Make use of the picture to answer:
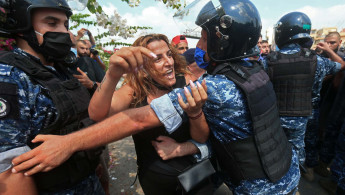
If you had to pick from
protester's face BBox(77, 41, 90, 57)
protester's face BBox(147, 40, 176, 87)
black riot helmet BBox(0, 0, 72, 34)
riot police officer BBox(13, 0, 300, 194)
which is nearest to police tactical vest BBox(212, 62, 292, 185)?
riot police officer BBox(13, 0, 300, 194)

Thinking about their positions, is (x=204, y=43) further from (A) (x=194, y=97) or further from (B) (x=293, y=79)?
(B) (x=293, y=79)

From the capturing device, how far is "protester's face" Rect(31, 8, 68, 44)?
1.45m

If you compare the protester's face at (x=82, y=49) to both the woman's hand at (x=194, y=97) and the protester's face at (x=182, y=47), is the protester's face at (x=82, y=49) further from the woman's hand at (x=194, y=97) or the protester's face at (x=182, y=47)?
the woman's hand at (x=194, y=97)

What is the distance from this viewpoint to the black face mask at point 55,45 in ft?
4.75

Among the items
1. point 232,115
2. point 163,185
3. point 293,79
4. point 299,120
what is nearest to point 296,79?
point 293,79

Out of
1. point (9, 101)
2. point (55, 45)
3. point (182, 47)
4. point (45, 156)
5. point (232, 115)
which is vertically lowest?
point (232, 115)

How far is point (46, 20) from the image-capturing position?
4.84 feet

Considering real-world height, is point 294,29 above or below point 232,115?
above

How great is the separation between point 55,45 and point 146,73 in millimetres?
898

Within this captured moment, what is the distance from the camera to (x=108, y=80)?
124 centimetres

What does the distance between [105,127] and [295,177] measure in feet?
5.50

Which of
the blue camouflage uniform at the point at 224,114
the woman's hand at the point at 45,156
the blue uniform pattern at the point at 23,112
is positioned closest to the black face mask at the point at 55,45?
the blue uniform pattern at the point at 23,112

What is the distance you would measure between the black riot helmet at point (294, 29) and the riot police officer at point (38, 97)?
3149 mm

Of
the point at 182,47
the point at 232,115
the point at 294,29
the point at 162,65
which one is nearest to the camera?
the point at 232,115
